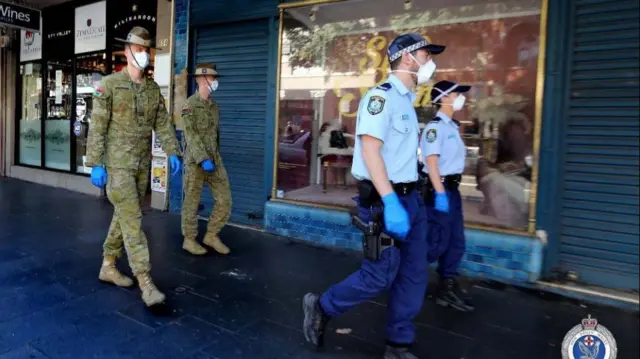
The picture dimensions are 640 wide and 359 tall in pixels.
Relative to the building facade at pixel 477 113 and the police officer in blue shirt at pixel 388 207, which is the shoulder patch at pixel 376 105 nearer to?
the police officer in blue shirt at pixel 388 207

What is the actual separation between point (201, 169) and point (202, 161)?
26cm

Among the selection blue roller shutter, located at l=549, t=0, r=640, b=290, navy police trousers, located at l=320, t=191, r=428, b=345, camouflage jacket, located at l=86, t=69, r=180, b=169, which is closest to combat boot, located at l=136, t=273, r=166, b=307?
camouflage jacket, located at l=86, t=69, r=180, b=169

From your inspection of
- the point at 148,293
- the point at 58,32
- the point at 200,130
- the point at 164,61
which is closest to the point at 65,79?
the point at 58,32

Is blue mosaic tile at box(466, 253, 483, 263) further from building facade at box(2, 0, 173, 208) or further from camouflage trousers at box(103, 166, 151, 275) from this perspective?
building facade at box(2, 0, 173, 208)

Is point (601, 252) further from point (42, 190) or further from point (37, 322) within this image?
point (42, 190)

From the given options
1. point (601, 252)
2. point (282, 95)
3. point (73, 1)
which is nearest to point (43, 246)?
point (282, 95)

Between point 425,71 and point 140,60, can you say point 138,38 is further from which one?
point 425,71

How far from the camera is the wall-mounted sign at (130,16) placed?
7984mm

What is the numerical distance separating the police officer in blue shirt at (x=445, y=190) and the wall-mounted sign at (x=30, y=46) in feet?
32.1

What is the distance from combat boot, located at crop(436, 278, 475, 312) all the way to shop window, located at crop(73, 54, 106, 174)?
302 inches

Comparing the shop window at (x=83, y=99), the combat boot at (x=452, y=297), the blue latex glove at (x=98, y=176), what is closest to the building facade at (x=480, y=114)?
the combat boot at (x=452, y=297)

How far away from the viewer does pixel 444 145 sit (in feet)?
12.5

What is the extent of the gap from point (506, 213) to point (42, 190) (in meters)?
8.58

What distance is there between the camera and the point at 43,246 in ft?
17.3
